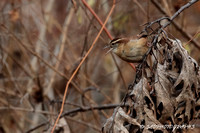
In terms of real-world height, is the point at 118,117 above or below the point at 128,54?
below

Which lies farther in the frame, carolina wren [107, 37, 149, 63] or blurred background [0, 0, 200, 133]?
blurred background [0, 0, 200, 133]

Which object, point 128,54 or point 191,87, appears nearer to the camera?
point 191,87

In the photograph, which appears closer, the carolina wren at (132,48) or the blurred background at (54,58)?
the carolina wren at (132,48)

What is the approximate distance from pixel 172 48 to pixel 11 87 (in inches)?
177

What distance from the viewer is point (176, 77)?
6.13ft

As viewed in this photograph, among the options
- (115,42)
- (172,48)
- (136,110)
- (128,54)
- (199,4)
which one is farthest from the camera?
(199,4)

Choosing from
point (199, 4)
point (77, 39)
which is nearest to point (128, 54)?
point (199, 4)

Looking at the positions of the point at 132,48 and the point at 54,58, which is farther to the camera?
the point at 54,58

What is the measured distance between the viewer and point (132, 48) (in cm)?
229

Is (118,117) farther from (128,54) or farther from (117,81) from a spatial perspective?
(117,81)

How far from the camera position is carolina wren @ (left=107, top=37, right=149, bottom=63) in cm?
218

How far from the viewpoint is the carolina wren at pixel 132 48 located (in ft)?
7.16

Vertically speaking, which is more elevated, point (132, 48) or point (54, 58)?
point (54, 58)

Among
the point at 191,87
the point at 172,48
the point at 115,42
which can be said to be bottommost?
the point at 191,87
